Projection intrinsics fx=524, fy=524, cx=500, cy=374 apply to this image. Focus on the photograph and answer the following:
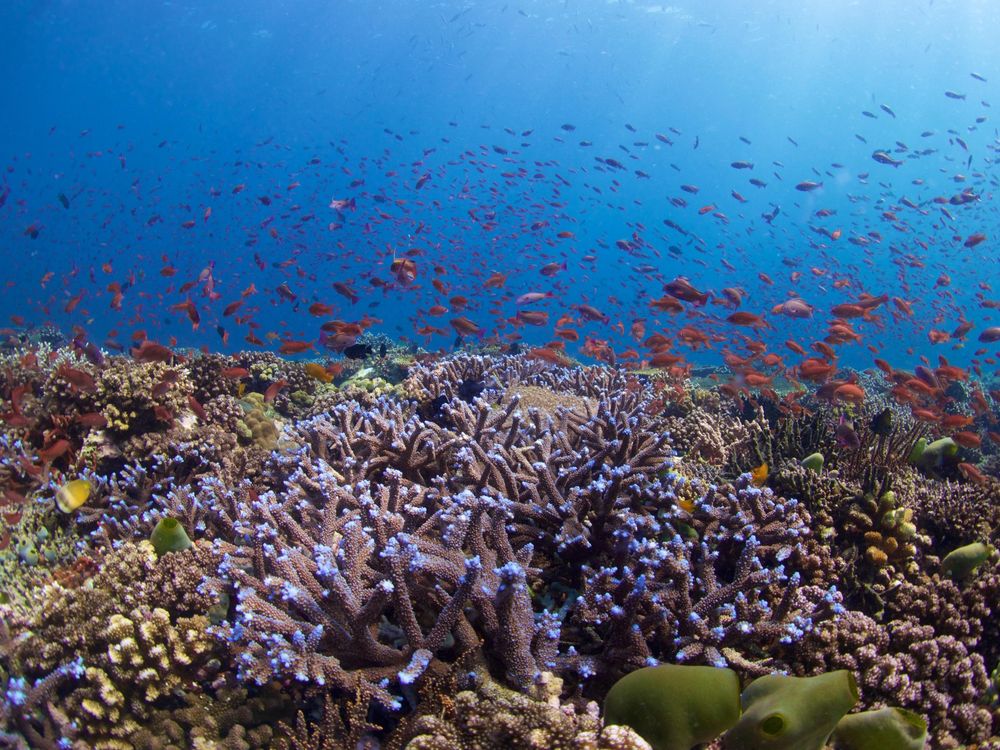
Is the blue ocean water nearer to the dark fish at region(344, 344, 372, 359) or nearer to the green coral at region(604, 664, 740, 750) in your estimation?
the dark fish at region(344, 344, 372, 359)

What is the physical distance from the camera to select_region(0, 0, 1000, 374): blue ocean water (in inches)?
1388

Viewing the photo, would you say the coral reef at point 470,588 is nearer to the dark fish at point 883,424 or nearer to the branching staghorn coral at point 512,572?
the branching staghorn coral at point 512,572

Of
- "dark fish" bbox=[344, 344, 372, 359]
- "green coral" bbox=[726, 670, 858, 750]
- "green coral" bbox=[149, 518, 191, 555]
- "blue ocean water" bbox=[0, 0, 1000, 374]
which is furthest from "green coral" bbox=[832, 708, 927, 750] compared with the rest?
"blue ocean water" bbox=[0, 0, 1000, 374]

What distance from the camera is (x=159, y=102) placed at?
340ft

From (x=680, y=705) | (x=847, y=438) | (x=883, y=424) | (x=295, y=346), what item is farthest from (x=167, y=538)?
(x=883, y=424)

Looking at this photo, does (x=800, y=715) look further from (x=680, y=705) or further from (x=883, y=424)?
(x=883, y=424)

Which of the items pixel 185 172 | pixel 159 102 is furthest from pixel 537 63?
pixel 185 172

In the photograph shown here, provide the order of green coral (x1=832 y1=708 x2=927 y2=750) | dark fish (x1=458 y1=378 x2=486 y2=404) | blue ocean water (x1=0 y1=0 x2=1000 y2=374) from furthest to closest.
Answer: blue ocean water (x1=0 y1=0 x2=1000 y2=374) → dark fish (x1=458 y1=378 x2=486 y2=404) → green coral (x1=832 y1=708 x2=927 y2=750)

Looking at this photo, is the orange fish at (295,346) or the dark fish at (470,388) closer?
the dark fish at (470,388)

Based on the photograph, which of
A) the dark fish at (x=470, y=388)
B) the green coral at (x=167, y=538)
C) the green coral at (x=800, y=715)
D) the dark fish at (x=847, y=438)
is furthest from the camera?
the dark fish at (x=470, y=388)

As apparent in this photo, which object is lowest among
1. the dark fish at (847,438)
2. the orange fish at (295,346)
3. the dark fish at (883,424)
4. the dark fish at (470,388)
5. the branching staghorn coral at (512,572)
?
the orange fish at (295,346)

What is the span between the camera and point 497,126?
352 feet

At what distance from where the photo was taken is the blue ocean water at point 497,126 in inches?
1388

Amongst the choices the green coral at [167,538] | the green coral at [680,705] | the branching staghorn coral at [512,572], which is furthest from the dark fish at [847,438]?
the green coral at [167,538]
